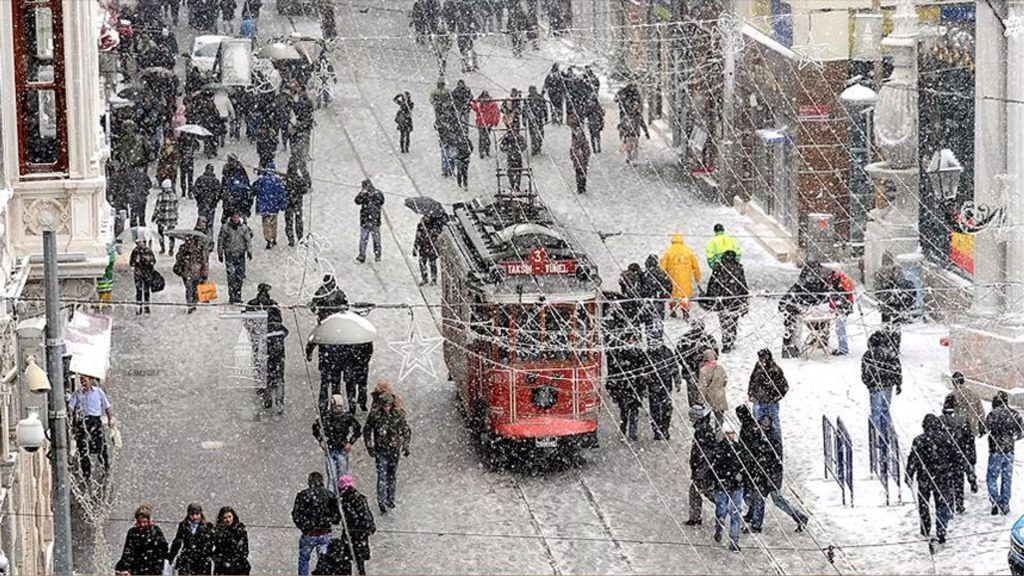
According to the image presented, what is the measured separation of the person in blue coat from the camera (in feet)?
129

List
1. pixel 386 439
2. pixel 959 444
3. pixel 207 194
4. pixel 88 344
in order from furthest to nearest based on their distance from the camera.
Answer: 1. pixel 207 194
2. pixel 386 439
3. pixel 88 344
4. pixel 959 444

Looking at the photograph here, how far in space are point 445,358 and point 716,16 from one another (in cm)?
1367

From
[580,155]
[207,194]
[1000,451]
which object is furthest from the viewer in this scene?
[580,155]

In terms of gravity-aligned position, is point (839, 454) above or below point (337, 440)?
below

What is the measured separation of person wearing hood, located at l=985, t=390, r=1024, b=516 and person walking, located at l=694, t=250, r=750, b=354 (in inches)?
264

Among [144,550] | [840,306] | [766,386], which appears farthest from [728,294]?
[144,550]

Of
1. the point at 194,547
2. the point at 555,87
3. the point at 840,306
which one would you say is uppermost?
the point at 555,87

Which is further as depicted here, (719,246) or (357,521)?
(719,246)

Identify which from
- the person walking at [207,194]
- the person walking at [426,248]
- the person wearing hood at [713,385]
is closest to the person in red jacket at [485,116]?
the person walking at [207,194]

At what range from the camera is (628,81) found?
49125 millimetres

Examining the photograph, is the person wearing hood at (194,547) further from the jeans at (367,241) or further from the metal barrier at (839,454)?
the jeans at (367,241)

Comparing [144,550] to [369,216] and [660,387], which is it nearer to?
[660,387]

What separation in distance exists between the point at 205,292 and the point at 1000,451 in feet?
42.9

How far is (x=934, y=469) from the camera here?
26.5m
